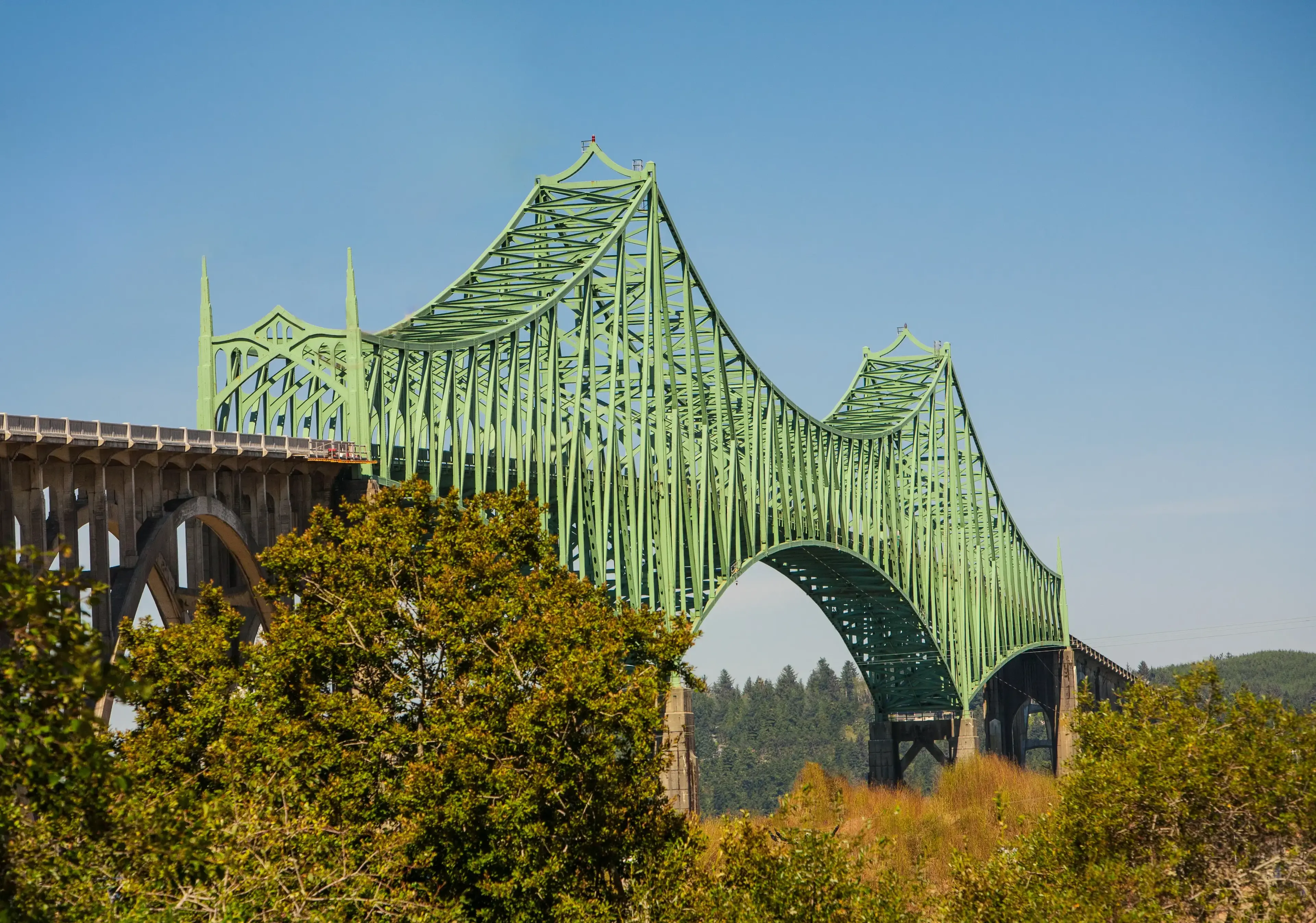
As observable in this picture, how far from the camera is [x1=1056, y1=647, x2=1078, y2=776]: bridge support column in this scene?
395ft

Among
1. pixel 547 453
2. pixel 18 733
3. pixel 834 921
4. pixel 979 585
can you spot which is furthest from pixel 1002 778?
pixel 18 733

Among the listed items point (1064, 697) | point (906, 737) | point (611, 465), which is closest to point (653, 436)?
point (611, 465)

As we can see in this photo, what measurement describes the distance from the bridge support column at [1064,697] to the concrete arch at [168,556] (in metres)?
83.3

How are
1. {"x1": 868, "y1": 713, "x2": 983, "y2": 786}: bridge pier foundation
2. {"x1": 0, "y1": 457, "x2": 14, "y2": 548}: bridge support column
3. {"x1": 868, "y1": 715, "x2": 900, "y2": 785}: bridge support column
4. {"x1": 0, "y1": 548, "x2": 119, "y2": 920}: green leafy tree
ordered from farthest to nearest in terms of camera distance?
{"x1": 868, "y1": 715, "x2": 900, "y2": 785}: bridge support column, {"x1": 868, "y1": 713, "x2": 983, "y2": 786}: bridge pier foundation, {"x1": 0, "y1": 457, "x2": 14, "y2": 548}: bridge support column, {"x1": 0, "y1": 548, "x2": 119, "y2": 920}: green leafy tree

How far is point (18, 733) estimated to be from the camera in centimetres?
1588

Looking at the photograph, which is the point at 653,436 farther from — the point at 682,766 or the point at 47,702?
the point at 47,702

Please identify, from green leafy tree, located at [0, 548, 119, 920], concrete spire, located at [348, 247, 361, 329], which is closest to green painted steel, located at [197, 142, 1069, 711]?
concrete spire, located at [348, 247, 361, 329]

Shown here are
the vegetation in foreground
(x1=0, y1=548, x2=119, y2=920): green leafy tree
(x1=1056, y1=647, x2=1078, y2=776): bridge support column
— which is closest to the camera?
(x1=0, y1=548, x2=119, y2=920): green leafy tree

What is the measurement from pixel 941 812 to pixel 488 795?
52.5 m

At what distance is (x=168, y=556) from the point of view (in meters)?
43.4

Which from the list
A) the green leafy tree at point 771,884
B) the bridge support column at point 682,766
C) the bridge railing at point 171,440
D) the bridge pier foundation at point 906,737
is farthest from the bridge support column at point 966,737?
the green leafy tree at point 771,884

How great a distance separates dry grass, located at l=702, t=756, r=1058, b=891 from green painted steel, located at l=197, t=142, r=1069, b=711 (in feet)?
33.7

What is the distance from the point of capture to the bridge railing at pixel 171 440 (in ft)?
126

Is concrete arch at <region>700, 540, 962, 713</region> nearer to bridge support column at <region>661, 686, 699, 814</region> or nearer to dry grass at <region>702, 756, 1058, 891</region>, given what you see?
dry grass at <region>702, 756, 1058, 891</region>
